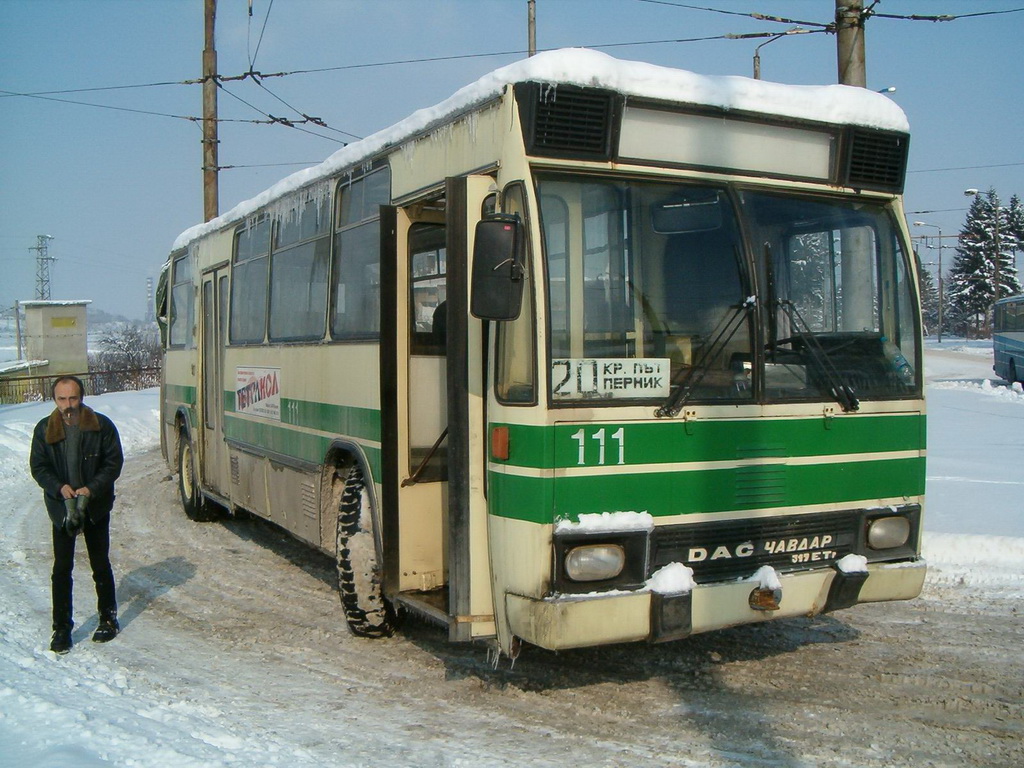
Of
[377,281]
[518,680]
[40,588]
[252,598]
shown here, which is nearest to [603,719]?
[518,680]

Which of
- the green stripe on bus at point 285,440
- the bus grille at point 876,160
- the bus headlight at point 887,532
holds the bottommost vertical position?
the bus headlight at point 887,532

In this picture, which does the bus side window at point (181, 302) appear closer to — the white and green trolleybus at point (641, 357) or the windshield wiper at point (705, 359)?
the white and green trolleybus at point (641, 357)

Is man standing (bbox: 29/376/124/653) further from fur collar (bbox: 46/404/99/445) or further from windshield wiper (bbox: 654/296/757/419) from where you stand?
windshield wiper (bbox: 654/296/757/419)

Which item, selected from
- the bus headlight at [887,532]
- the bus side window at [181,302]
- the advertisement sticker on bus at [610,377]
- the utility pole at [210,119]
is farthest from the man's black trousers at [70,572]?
the utility pole at [210,119]

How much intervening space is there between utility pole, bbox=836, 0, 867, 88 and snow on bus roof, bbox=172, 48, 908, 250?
5.32 meters

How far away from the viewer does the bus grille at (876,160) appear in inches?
223

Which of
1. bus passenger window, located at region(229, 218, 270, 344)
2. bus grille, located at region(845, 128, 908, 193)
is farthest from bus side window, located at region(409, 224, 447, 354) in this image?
bus passenger window, located at region(229, 218, 270, 344)

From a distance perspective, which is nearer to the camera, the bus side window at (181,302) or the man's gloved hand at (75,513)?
the man's gloved hand at (75,513)

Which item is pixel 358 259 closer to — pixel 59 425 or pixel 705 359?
pixel 59 425

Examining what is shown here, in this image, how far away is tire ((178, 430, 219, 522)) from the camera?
11633 mm

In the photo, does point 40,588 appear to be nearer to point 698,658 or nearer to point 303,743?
point 303,743

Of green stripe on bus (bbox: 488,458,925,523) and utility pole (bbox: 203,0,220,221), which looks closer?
green stripe on bus (bbox: 488,458,925,523)

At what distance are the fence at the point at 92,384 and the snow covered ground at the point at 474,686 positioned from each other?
2315cm

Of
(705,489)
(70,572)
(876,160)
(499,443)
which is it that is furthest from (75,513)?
(876,160)
